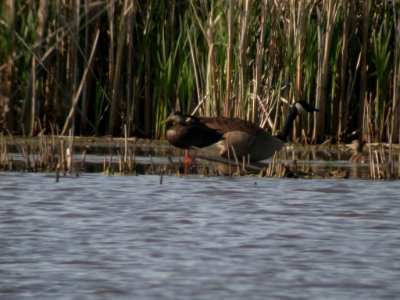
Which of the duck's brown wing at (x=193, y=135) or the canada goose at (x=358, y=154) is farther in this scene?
the canada goose at (x=358, y=154)

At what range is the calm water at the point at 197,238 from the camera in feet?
18.8

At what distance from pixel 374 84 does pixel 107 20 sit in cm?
310

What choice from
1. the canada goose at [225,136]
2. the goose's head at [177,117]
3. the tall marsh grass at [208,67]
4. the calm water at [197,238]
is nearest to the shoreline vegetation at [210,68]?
the tall marsh grass at [208,67]

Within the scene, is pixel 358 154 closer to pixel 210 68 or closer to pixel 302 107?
pixel 302 107

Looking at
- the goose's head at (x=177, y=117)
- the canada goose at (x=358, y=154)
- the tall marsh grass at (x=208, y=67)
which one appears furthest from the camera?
the tall marsh grass at (x=208, y=67)

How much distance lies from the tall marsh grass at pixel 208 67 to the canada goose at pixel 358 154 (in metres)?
0.46

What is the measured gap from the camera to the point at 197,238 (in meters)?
7.16

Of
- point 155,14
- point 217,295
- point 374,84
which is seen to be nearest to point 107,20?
point 155,14

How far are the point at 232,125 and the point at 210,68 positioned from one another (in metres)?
1.20

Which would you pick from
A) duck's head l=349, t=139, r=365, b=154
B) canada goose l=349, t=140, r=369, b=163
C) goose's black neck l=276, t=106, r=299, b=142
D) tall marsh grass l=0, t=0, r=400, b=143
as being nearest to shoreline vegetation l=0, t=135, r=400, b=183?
canada goose l=349, t=140, r=369, b=163

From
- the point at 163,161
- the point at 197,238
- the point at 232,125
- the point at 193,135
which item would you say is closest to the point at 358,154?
the point at 232,125

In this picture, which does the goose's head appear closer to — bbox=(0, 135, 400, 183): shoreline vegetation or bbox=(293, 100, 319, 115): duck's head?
bbox=(0, 135, 400, 183): shoreline vegetation

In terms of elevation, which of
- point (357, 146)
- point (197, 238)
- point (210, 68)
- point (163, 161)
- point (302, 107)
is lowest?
point (197, 238)

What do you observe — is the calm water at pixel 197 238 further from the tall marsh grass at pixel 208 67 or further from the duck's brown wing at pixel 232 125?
the tall marsh grass at pixel 208 67
